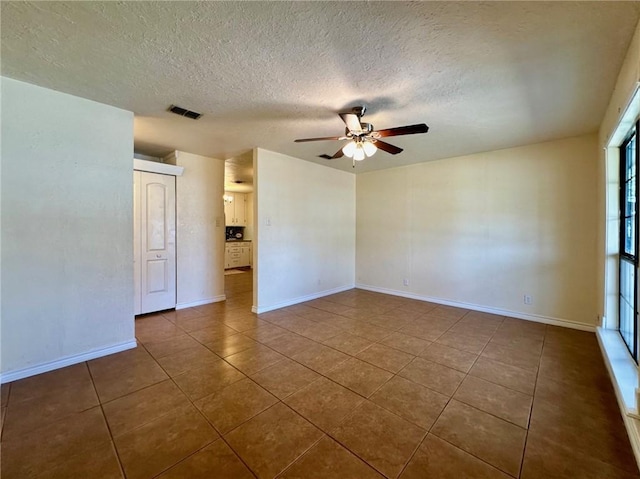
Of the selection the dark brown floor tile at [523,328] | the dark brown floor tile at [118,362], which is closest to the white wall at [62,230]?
the dark brown floor tile at [118,362]

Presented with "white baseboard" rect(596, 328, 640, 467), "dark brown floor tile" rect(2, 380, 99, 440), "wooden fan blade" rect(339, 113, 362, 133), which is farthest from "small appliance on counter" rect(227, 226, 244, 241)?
"white baseboard" rect(596, 328, 640, 467)

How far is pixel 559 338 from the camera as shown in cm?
320

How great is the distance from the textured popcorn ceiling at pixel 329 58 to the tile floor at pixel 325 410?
2536 mm

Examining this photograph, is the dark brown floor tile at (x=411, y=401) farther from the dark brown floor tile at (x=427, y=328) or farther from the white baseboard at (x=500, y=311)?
the white baseboard at (x=500, y=311)

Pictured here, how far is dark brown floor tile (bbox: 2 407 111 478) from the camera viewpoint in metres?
1.47

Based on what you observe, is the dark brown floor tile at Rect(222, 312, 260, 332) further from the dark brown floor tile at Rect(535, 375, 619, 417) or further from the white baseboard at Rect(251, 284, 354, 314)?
the dark brown floor tile at Rect(535, 375, 619, 417)

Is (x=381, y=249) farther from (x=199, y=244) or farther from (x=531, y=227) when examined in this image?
(x=199, y=244)

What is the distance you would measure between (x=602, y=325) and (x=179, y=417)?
4355mm

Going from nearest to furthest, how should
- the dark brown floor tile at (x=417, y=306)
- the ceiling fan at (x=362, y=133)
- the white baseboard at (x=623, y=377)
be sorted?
the white baseboard at (x=623, y=377) < the ceiling fan at (x=362, y=133) < the dark brown floor tile at (x=417, y=306)

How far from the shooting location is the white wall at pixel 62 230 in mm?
2271

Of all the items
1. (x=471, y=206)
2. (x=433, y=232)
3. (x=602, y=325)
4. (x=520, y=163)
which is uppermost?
(x=520, y=163)

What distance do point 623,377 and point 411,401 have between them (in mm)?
1724

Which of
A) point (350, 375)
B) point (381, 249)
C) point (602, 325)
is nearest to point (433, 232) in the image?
point (381, 249)

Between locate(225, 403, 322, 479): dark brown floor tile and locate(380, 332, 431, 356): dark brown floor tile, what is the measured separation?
1.51 metres
